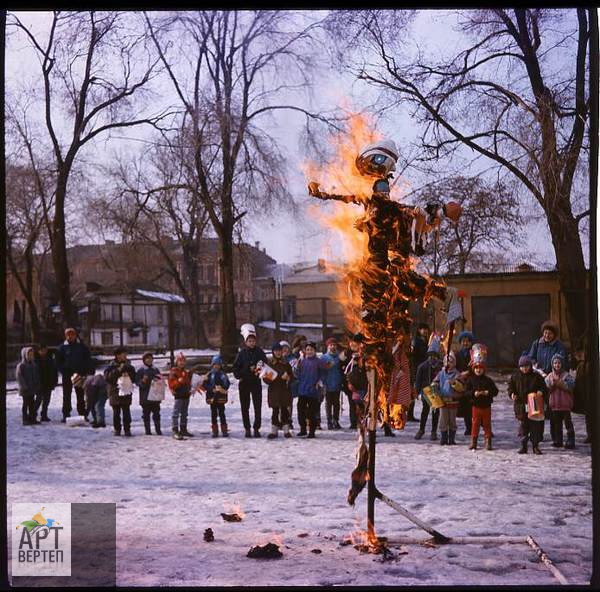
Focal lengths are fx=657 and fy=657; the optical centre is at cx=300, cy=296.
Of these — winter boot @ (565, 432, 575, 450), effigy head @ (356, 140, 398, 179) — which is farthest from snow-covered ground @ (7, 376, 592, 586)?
effigy head @ (356, 140, 398, 179)

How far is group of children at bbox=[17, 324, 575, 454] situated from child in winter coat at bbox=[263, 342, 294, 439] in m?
0.01

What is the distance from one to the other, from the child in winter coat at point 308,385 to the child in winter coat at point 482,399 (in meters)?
1.89

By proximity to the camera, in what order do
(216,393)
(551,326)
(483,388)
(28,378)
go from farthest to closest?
(28,378) → (216,393) → (483,388) → (551,326)

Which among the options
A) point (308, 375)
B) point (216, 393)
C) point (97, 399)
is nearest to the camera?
point (216, 393)

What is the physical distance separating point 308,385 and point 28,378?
3661 mm

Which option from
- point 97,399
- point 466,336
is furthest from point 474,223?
point 97,399

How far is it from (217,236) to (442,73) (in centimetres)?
401

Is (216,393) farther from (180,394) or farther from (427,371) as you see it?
(427,371)

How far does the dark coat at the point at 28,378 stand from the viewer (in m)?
8.42

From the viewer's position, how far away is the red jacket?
7.83m

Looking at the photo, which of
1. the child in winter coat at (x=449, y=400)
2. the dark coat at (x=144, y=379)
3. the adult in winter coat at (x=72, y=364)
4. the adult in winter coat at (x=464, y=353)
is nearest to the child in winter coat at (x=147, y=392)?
the dark coat at (x=144, y=379)

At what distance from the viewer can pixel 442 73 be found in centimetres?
625

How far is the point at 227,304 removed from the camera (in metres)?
9.79

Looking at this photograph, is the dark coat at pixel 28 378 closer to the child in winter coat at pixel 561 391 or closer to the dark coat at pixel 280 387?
the dark coat at pixel 280 387
